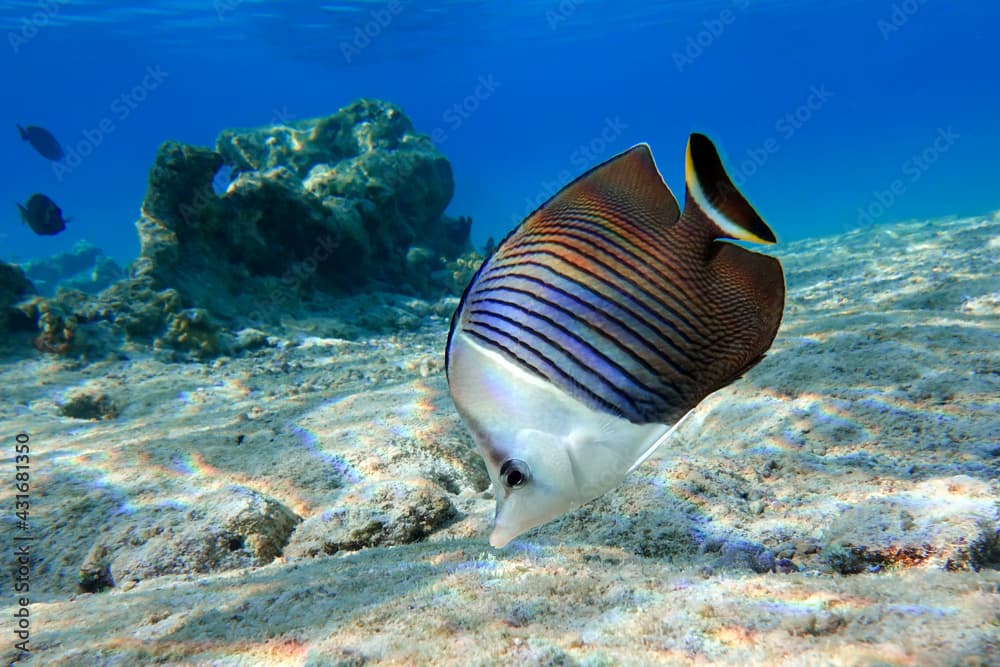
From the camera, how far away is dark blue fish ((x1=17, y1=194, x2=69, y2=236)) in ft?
29.2

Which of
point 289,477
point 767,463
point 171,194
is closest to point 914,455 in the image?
point 767,463

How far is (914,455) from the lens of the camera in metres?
2.16

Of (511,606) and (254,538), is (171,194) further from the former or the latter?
(511,606)

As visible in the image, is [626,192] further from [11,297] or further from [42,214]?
[42,214]

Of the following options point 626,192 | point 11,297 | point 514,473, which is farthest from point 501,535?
point 11,297

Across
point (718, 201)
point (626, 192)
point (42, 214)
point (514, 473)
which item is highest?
point (42, 214)

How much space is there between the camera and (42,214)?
8.98 metres

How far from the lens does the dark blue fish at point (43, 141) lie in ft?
39.5

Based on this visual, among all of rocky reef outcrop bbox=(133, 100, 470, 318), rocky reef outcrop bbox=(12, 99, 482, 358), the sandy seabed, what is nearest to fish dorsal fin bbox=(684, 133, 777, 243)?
the sandy seabed

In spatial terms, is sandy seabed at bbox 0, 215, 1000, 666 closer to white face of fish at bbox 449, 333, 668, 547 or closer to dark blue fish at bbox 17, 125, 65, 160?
white face of fish at bbox 449, 333, 668, 547

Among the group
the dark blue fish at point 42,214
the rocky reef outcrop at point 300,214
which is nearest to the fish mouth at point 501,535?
the rocky reef outcrop at point 300,214

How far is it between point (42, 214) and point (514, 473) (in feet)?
38.3

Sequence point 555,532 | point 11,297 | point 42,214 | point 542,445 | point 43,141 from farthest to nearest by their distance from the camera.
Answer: point 43,141, point 42,214, point 11,297, point 555,532, point 542,445

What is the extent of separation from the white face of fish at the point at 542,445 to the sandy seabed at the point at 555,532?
46cm
